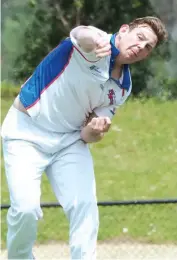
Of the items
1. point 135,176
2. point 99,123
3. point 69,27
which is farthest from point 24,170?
point 69,27

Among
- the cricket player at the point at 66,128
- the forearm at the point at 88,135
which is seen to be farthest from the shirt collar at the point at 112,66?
the forearm at the point at 88,135

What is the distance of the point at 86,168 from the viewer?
152 inches

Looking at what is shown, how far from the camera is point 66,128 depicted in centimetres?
383

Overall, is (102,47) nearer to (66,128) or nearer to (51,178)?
(66,128)

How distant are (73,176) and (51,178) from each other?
0.16 meters

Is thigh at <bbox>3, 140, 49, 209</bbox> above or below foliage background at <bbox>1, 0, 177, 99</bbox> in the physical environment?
above

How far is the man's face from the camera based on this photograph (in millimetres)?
3586

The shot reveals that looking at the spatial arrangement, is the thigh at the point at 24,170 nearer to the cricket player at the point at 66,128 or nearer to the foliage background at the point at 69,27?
the cricket player at the point at 66,128

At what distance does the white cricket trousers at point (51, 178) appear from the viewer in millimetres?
3764

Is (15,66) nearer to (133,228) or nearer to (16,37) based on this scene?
(16,37)

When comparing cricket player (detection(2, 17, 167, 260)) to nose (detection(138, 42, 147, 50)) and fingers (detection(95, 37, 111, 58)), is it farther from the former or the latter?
fingers (detection(95, 37, 111, 58))

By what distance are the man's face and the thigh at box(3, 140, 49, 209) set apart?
635 mm

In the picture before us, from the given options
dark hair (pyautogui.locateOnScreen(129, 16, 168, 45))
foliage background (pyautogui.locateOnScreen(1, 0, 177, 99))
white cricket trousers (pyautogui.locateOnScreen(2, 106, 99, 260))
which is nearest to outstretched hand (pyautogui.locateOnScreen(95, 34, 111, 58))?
dark hair (pyautogui.locateOnScreen(129, 16, 168, 45))

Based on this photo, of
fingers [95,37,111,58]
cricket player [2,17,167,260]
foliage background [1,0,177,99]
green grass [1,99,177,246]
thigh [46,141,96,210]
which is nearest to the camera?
fingers [95,37,111,58]
